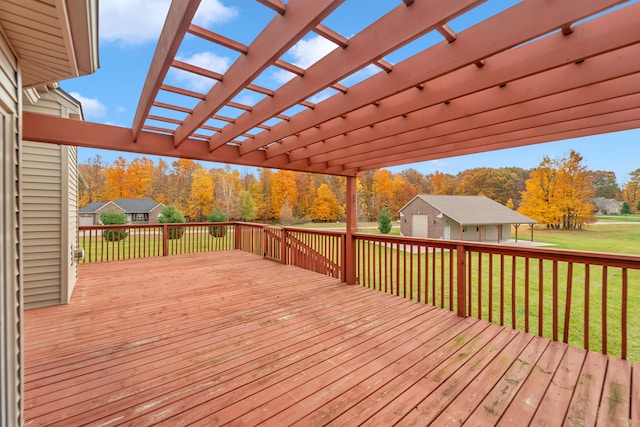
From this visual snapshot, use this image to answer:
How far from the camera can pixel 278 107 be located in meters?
2.43

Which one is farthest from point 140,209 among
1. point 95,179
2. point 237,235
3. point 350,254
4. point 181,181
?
point 350,254

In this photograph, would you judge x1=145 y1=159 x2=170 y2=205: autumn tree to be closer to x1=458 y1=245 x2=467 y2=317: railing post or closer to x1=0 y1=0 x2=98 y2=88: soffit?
x1=0 y1=0 x2=98 y2=88: soffit

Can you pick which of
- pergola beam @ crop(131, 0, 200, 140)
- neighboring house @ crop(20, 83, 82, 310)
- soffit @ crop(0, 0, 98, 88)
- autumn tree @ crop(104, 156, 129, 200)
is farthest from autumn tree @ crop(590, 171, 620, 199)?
autumn tree @ crop(104, 156, 129, 200)

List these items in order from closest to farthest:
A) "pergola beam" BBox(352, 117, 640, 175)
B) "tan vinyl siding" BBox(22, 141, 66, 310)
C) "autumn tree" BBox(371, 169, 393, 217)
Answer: "pergola beam" BBox(352, 117, 640, 175) → "tan vinyl siding" BBox(22, 141, 66, 310) → "autumn tree" BBox(371, 169, 393, 217)

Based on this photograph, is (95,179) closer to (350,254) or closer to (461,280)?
(350,254)

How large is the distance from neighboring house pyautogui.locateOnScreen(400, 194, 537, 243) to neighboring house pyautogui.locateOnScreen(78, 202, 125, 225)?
23450 mm

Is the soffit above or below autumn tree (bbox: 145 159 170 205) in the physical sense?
below

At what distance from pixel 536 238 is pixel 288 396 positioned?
2129cm

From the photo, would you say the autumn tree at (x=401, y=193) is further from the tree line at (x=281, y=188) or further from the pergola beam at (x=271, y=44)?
the pergola beam at (x=271, y=44)

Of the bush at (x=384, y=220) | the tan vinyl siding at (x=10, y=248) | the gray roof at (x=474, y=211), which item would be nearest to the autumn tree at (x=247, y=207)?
the bush at (x=384, y=220)

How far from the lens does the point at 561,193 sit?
16578mm

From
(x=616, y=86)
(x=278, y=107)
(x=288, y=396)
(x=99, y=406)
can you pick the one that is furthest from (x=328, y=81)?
(x=99, y=406)

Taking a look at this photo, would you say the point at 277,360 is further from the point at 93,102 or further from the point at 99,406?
the point at 93,102

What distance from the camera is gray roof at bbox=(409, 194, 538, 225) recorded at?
667 inches
